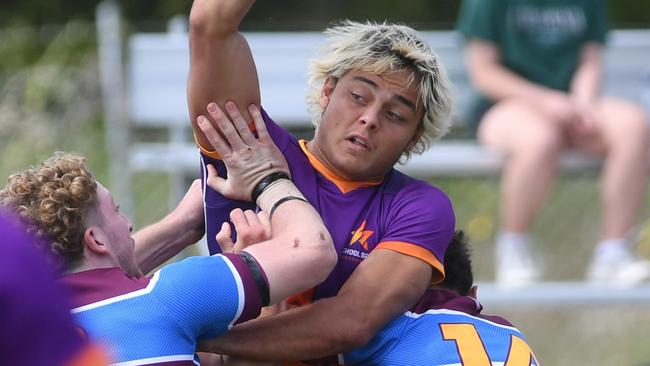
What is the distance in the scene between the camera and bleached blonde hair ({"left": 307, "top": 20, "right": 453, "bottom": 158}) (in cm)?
283

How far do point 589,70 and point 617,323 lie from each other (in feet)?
7.03

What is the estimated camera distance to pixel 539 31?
5906mm

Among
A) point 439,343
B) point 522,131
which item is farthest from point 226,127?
point 522,131

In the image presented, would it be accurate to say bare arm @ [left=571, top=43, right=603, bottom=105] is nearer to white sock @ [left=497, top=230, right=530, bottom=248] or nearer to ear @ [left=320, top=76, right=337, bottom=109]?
white sock @ [left=497, top=230, right=530, bottom=248]

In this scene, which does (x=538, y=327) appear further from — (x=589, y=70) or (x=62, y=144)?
(x=62, y=144)

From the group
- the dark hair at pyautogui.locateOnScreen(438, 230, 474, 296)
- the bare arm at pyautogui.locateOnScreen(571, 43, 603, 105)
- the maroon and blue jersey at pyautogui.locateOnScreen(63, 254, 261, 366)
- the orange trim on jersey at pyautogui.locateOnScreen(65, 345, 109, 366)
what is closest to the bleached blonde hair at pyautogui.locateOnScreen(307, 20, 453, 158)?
the dark hair at pyautogui.locateOnScreen(438, 230, 474, 296)

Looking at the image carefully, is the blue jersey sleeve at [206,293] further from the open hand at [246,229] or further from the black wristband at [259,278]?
the open hand at [246,229]

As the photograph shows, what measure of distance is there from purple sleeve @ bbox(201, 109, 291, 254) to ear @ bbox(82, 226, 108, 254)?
37cm

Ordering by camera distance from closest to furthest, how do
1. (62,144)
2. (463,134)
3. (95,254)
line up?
(95,254) < (463,134) < (62,144)

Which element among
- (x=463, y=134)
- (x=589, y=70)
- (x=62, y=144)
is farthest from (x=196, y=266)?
(x=62, y=144)

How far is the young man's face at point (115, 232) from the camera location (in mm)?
2465

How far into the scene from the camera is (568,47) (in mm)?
5961

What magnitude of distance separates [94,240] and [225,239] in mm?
355

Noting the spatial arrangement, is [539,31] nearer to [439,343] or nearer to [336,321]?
[439,343]
